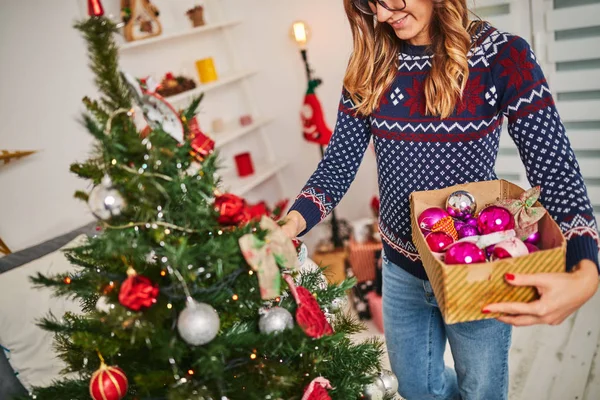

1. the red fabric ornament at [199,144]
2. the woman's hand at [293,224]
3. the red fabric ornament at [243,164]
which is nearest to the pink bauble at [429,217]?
the woman's hand at [293,224]

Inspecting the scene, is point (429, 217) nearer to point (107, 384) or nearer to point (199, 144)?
point (199, 144)

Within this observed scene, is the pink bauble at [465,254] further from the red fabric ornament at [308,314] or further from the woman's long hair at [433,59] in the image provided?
the woman's long hair at [433,59]

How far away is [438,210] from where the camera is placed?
1.11 meters

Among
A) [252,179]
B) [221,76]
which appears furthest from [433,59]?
[221,76]

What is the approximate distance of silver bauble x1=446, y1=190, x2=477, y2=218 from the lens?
43.7 inches

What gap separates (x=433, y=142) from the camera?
1.20 m

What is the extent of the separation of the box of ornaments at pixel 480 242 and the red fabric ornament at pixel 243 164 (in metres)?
2.10

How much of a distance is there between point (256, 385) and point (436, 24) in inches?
A: 33.7

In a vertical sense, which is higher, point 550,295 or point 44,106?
point 44,106

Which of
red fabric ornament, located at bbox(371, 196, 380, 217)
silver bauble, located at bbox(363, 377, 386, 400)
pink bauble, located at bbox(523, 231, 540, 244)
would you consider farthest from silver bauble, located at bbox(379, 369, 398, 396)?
red fabric ornament, located at bbox(371, 196, 380, 217)

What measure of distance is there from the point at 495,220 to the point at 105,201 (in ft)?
2.26

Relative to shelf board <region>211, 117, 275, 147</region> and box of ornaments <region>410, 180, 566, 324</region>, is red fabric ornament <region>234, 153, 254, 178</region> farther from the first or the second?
box of ornaments <region>410, 180, 566, 324</region>

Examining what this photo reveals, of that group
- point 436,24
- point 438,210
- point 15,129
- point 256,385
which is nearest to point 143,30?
point 15,129

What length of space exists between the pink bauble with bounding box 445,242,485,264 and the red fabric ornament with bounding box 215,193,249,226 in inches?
14.1
